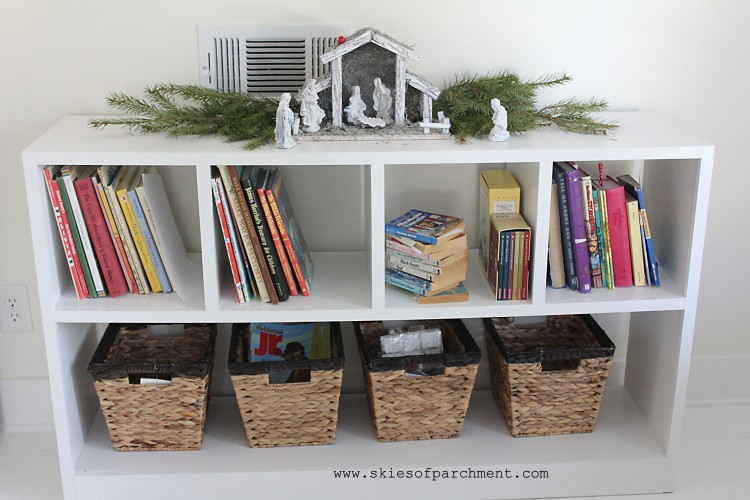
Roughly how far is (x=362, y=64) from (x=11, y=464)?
45.4 inches

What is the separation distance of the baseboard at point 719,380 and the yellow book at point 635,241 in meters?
0.49

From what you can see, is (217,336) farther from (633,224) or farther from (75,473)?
(633,224)

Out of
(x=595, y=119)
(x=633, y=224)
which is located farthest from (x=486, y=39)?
(x=633, y=224)

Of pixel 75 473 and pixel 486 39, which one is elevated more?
pixel 486 39

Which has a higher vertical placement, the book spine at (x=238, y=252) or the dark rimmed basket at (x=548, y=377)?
the book spine at (x=238, y=252)

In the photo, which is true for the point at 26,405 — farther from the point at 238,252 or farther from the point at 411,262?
the point at 411,262

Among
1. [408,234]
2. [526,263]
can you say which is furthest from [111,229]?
[526,263]

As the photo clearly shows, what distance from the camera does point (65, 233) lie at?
1746 millimetres

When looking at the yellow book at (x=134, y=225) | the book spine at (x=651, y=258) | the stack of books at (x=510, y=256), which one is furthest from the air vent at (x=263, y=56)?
the book spine at (x=651, y=258)

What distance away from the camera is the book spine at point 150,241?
175cm

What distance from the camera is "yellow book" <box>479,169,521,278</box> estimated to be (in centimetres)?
183

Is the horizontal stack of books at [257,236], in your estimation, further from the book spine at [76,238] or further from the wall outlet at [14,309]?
the wall outlet at [14,309]

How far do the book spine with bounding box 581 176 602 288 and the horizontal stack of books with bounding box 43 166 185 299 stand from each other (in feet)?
2.64

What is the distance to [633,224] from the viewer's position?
5.94 ft
